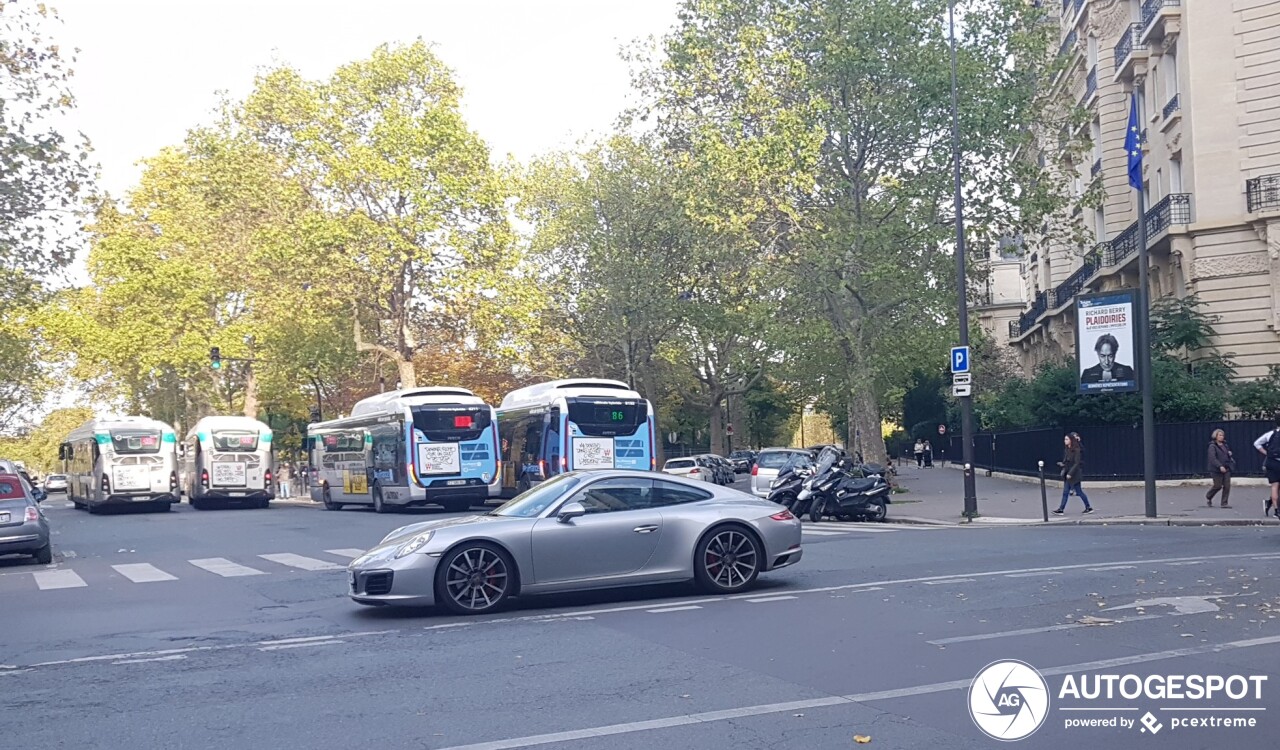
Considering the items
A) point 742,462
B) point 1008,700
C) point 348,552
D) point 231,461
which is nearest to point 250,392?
point 231,461

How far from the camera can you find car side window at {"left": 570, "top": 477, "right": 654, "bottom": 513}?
12.6 metres

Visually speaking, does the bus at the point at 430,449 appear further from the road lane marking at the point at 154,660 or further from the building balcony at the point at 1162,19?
the road lane marking at the point at 154,660

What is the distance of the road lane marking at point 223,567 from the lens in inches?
706

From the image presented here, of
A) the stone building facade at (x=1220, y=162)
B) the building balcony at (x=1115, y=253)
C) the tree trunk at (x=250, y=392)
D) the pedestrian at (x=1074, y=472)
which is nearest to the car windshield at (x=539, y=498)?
the pedestrian at (x=1074, y=472)

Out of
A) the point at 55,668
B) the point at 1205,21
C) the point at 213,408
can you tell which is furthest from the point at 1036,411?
the point at 213,408

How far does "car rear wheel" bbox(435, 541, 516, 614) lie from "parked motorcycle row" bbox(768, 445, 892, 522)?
15.1 m

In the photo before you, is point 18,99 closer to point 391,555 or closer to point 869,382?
point 391,555

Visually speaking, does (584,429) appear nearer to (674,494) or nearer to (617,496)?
(674,494)

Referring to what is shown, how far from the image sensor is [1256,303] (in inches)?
1411

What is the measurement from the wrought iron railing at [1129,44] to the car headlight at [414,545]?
35.4m

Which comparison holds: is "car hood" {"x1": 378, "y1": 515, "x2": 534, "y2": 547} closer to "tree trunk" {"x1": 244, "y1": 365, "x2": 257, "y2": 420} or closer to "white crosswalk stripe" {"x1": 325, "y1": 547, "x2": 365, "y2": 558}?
"white crosswalk stripe" {"x1": 325, "y1": 547, "x2": 365, "y2": 558}

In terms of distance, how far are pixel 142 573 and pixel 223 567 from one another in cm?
115

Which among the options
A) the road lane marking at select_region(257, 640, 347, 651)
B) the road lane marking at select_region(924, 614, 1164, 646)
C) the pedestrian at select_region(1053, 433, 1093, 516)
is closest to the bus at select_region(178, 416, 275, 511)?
the pedestrian at select_region(1053, 433, 1093, 516)

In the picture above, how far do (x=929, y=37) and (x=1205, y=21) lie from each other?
7.76 meters
